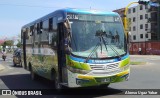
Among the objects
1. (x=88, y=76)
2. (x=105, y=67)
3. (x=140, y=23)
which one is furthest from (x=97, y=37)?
(x=140, y=23)

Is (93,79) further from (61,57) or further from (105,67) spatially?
(61,57)

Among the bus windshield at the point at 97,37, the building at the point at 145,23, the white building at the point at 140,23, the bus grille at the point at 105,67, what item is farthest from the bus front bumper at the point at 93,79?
the white building at the point at 140,23

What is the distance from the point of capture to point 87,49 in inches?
416

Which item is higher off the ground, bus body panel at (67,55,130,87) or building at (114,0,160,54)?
building at (114,0,160,54)

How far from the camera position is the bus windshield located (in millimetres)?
10562

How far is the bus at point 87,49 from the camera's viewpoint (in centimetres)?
1039

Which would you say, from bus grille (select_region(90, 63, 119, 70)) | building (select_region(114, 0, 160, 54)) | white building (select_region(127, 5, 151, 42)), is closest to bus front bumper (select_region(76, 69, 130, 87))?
bus grille (select_region(90, 63, 119, 70))

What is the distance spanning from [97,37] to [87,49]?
0.62m

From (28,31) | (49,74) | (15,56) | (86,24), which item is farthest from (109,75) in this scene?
(15,56)

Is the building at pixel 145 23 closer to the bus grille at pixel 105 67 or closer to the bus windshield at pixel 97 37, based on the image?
the bus windshield at pixel 97 37

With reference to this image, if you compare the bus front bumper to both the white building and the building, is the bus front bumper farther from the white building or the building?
the white building

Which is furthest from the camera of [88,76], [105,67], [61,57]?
[61,57]

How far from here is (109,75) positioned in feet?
34.7

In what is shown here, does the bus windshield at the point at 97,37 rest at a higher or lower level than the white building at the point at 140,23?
lower
